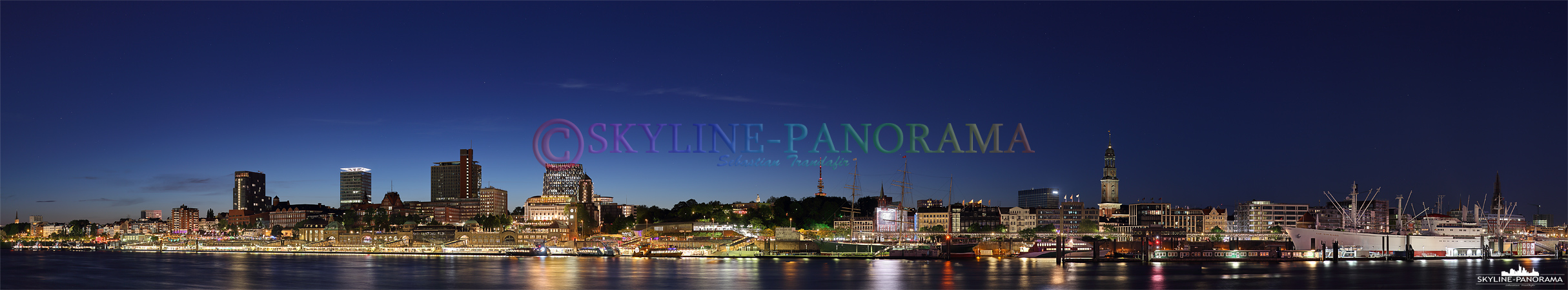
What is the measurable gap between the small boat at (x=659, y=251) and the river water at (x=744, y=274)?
23.6 feet

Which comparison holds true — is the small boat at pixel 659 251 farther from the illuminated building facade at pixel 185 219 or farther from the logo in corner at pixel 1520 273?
the illuminated building facade at pixel 185 219

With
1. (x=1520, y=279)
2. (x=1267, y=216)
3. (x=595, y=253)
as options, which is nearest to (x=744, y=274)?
(x=595, y=253)

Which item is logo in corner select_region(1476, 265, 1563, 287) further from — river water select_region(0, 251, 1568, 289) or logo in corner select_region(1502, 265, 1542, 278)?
river water select_region(0, 251, 1568, 289)

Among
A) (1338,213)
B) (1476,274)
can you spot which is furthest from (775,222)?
(1476,274)

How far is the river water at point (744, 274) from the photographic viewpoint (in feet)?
199

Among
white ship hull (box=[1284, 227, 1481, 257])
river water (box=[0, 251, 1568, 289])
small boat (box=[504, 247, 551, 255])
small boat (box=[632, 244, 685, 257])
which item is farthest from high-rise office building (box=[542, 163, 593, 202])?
white ship hull (box=[1284, 227, 1481, 257])

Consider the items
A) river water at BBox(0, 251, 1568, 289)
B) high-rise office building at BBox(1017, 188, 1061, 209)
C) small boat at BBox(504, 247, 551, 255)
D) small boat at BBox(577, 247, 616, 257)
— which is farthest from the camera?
high-rise office building at BBox(1017, 188, 1061, 209)

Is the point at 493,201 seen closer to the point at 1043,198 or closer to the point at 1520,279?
the point at 1043,198

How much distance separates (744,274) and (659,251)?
39.3 meters

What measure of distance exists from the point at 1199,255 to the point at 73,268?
91391mm

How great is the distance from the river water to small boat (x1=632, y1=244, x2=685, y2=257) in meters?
7.19

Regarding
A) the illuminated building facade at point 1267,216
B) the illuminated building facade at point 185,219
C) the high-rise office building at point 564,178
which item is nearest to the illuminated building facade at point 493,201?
the high-rise office building at point 564,178

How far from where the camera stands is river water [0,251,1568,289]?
199ft

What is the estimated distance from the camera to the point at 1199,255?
9000cm
